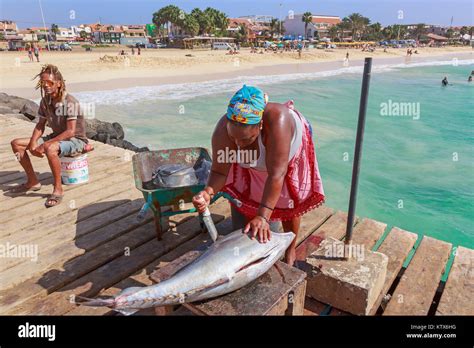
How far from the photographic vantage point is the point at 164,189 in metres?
3.64

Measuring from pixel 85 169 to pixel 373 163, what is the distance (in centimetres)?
1197

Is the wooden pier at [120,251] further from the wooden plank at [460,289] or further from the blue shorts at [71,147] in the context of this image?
the blue shorts at [71,147]

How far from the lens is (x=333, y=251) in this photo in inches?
124

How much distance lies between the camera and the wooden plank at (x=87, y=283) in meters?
2.99

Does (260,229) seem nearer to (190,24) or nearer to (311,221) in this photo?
(311,221)

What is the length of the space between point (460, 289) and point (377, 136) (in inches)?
622

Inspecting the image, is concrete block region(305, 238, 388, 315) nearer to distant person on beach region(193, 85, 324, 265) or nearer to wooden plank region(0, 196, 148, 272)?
distant person on beach region(193, 85, 324, 265)

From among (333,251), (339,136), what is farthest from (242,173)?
(339,136)

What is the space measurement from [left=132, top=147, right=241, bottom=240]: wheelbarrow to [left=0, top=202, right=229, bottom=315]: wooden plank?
0.20 meters

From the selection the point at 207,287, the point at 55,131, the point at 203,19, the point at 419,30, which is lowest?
the point at 207,287

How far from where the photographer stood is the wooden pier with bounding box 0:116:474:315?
310 centimetres

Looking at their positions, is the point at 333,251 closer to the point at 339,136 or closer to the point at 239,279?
the point at 239,279

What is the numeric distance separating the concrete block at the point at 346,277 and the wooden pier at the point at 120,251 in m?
0.15

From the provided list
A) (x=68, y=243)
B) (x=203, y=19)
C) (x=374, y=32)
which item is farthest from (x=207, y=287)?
(x=374, y=32)
